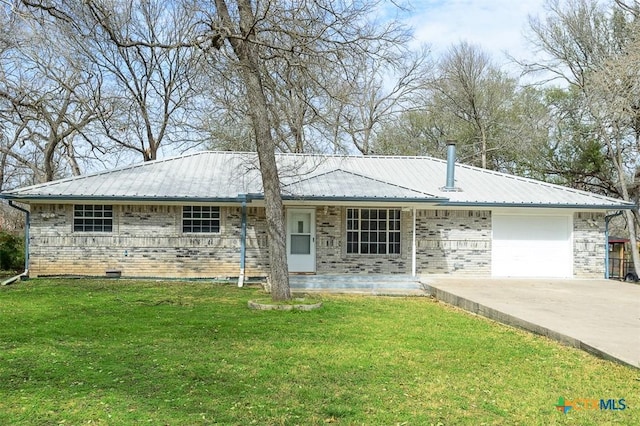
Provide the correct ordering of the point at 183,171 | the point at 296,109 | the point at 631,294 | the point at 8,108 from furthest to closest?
1. the point at 296,109
2. the point at 183,171
3. the point at 8,108
4. the point at 631,294

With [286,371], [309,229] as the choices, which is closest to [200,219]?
[309,229]

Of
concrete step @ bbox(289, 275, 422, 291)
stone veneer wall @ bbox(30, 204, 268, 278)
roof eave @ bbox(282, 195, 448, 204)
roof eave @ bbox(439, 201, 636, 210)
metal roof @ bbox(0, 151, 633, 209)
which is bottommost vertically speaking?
concrete step @ bbox(289, 275, 422, 291)

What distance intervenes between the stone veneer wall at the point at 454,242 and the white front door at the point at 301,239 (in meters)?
3.11

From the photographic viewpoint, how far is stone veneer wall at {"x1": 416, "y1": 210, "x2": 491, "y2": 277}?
1694 cm

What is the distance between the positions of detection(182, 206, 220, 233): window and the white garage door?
8.76m

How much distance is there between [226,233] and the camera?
657 inches

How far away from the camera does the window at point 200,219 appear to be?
1666cm

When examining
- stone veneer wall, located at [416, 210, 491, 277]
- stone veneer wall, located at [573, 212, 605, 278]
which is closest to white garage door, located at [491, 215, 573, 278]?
stone veneer wall, located at [573, 212, 605, 278]

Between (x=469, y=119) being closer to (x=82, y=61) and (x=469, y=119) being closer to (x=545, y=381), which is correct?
(x=82, y=61)

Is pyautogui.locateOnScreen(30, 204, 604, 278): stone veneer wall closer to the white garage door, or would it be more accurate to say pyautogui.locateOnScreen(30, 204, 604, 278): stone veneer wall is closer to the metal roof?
the metal roof

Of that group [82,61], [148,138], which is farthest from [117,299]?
[148,138]

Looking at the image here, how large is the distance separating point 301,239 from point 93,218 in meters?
6.03

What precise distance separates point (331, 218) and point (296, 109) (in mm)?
8821

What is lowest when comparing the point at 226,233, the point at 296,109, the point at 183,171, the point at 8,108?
the point at 226,233
